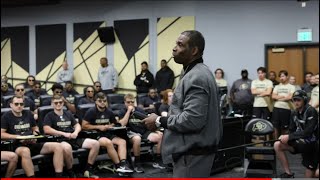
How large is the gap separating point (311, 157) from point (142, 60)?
285 inches

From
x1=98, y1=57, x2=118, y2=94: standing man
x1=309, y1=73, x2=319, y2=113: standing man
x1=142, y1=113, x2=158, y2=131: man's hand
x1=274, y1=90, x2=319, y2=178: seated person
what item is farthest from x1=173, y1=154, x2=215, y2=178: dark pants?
x1=98, y1=57, x2=118, y2=94: standing man

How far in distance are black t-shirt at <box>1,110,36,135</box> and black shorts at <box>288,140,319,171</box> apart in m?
3.23

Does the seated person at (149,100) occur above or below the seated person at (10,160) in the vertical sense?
above

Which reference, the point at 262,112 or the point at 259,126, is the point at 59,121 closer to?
the point at 259,126

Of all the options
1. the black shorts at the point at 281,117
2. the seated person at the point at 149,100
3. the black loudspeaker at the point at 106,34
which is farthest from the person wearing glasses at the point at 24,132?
the black loudspeaker at the point at 106,34

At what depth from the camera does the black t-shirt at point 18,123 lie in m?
5.79

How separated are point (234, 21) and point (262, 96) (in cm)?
231

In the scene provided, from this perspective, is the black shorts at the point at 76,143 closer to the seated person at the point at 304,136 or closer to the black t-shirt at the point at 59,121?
the black t-shirt at the point at 59,121

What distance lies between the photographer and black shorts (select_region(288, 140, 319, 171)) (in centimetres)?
538

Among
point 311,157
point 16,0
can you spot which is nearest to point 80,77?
point 16,0

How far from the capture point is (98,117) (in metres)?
6.85

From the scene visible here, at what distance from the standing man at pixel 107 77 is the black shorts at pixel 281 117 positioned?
14.4 ft

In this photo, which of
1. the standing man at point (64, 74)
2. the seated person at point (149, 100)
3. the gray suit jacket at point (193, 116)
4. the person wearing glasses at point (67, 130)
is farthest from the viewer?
the standing man at point (64, 74)

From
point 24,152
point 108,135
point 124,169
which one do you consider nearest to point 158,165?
point 124,169
